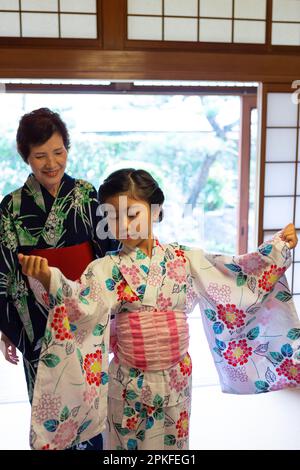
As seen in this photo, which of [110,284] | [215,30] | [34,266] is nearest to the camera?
[34,266]

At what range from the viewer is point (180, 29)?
307 cm

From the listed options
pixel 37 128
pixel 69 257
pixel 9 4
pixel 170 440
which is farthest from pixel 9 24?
pixel 170 440

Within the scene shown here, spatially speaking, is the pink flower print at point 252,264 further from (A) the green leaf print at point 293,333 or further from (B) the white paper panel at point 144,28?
(B) the white paper panel at point 144,28

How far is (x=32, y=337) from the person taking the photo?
229 cm

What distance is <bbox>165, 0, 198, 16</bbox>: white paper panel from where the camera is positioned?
10.0 ft

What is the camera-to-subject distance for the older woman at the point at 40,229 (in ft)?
7.14

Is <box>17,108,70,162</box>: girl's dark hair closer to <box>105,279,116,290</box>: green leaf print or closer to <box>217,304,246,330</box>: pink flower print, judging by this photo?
<box>105,279,116,290</box>: green leaf print

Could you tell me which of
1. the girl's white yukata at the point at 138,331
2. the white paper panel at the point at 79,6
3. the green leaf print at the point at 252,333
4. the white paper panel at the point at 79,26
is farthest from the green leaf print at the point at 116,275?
the white paper panel at the point at 79,6

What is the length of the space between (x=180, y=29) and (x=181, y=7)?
13 centimetres

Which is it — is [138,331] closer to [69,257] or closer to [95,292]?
[95,292]

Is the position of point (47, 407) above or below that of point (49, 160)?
below

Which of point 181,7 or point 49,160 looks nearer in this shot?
point 49,160

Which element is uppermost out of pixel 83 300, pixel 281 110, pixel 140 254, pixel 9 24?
pixel 9 24

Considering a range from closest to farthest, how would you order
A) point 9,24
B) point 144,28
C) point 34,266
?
point 34,266, point 9,24, point 144,28
